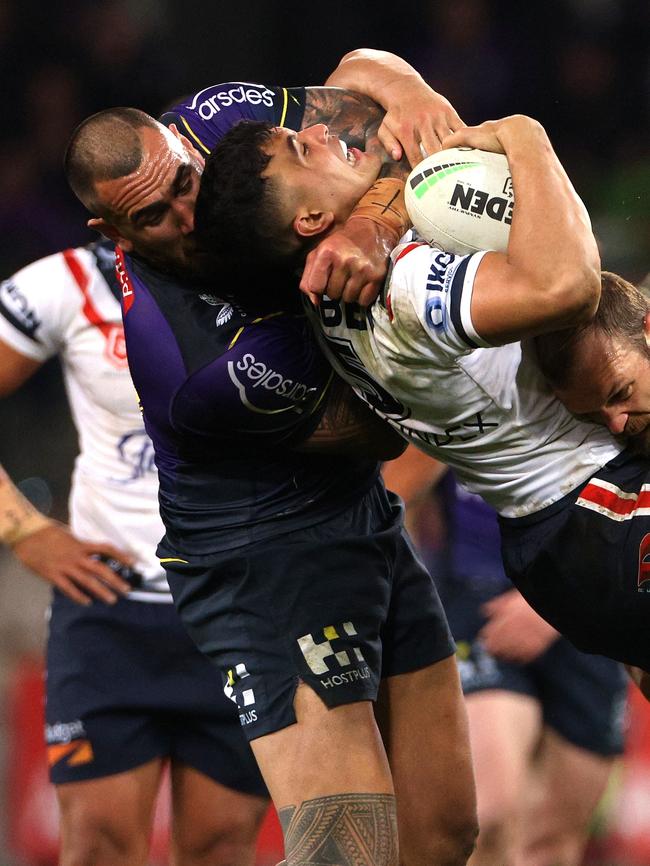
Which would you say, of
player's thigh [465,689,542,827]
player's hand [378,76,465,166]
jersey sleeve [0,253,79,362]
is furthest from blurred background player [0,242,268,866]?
player's hand [378,76,465,166]

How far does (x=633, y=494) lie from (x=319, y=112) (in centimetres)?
111

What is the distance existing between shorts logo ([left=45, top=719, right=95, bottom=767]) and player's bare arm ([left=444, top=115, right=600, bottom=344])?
206 centimetres

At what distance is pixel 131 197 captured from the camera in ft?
9.00

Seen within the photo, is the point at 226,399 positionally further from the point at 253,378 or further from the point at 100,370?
the point at 100,370

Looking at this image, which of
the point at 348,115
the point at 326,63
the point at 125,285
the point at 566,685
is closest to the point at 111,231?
the point at 125,285

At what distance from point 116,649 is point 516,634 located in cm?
138

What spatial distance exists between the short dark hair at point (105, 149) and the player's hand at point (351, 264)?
1.58 ft

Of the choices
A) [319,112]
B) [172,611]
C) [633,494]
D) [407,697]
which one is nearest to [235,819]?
[172,611]

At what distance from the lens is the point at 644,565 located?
8.70 ft

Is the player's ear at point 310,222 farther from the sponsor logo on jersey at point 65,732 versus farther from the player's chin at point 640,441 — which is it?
the sponsor logo on jersey at point 65,732

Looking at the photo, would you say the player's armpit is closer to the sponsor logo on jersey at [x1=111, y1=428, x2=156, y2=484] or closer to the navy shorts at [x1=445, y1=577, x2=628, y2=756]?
the sponsor logo on jersey at [x1=111, y1=428, x2=156, y2=484]

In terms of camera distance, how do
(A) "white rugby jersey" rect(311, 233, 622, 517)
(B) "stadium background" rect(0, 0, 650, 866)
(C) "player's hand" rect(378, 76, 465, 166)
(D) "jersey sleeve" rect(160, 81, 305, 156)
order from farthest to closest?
1. (B) "stadium background" rect(0, 0, 650, 866)
2. (D) "jersey sleeve" rect(160, 81, 305, 156)
3. (C) "player's hand" rect(378, 76, 465, 166)
4. (A) "white rugby jersey" rect(311, 233, 622, 517)

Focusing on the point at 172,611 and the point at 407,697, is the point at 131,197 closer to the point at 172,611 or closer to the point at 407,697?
the point at 407,697

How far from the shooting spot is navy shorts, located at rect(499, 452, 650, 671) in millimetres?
2662
